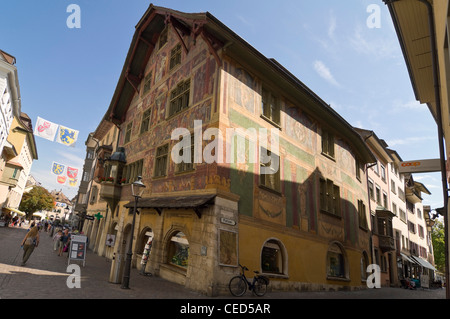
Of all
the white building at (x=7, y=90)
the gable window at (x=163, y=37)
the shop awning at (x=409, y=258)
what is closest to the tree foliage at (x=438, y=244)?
the shop awning at (x=409, y=258)

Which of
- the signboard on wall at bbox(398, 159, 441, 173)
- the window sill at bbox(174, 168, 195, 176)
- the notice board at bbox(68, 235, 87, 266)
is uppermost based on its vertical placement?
the window sill at bbox(174, 168, 195, 176)

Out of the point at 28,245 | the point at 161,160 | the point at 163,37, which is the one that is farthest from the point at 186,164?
the point at 163,37

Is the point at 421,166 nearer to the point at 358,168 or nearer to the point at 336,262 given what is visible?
the point at 336,262

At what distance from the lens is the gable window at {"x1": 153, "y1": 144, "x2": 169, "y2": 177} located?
14556mm

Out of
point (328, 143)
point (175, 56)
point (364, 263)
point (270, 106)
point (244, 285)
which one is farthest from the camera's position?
point (364, 263)

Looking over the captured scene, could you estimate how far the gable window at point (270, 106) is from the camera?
1379cm

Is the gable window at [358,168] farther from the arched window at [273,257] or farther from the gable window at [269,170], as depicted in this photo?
the arched window at [273,257]

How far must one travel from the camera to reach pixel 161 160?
14898mm

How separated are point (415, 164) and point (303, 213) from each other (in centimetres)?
711

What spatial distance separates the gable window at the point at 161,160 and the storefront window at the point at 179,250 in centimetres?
335

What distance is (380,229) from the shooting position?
25.6 m

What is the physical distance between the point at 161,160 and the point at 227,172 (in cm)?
518

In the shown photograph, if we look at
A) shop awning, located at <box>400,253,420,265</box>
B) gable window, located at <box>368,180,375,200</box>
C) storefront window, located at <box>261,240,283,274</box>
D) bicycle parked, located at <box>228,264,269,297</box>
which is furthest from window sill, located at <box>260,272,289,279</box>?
shop awning, located at <box>400,253,420,265</box>

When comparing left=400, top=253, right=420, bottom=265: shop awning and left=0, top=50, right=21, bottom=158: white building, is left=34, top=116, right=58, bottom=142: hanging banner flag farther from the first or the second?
left=400, top=253, right=420, bottom=265: shop awning
